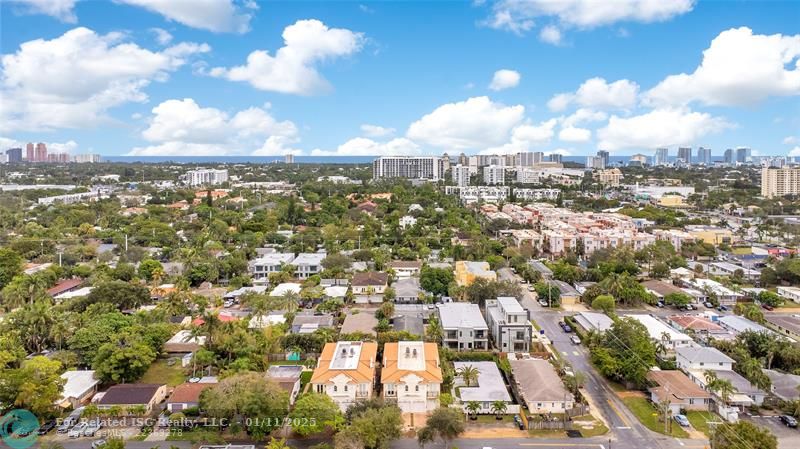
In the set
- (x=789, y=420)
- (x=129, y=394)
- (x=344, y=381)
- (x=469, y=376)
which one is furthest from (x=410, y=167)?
(x=789, y=420)

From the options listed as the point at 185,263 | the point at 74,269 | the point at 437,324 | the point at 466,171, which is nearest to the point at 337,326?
the point at 437,324

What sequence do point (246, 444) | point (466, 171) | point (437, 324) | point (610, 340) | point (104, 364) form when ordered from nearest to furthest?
point (246, 444) < point (104, 364) < point (610, 340) < point (437, 324) < point (466, 171)

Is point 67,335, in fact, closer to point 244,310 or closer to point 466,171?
point 244,310

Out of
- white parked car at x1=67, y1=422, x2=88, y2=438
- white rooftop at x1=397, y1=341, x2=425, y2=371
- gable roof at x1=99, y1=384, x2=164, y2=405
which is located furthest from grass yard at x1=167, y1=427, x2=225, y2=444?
white rooftop at x1=397, y1=341, x2=425, y2=371

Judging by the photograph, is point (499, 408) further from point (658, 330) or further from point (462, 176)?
point (462, 176)

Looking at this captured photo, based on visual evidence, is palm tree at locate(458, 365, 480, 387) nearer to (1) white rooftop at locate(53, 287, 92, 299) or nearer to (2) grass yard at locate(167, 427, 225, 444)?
(2) grass yard at locate(167, 427, 225, 444)

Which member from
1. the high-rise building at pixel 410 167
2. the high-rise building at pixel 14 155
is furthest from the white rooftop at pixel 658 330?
the high-rise building at pixel 14 155

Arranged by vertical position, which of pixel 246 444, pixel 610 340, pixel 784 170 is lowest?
pixel 246 444
